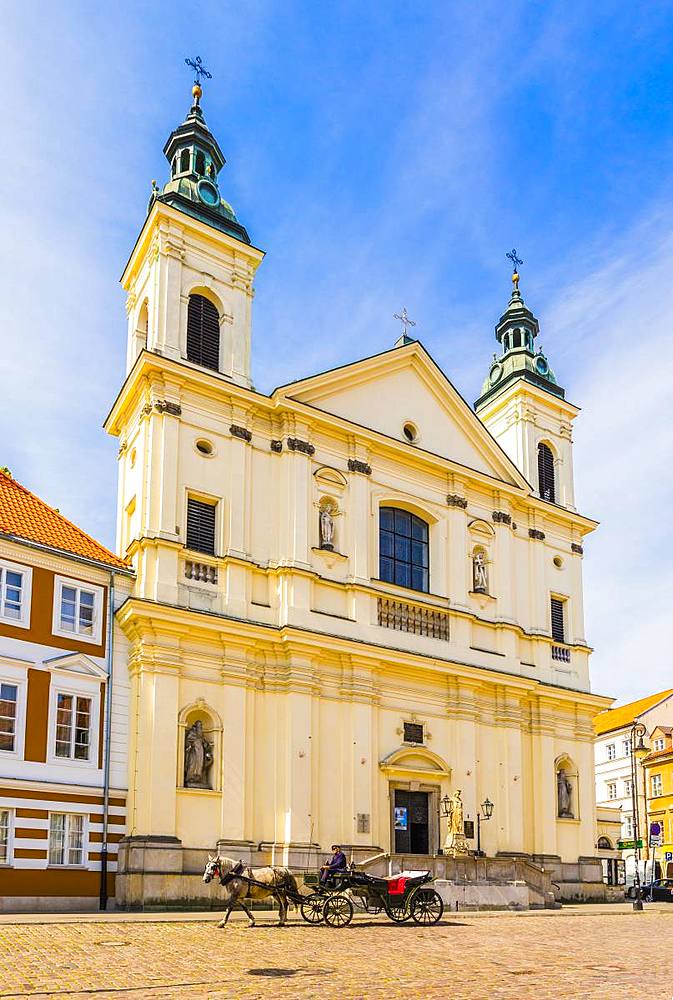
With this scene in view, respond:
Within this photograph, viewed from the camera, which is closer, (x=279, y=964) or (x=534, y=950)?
(x=279, y=964)

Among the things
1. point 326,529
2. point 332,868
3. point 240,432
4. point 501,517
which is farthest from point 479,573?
point 332,868

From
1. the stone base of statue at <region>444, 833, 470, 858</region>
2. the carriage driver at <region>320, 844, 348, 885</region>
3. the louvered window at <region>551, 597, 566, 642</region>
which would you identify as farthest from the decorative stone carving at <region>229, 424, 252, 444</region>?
the louvered window at <region>551, 597, 566, 642</region>

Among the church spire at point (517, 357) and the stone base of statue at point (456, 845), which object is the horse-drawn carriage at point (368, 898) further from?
the church spire at point (517, 357)

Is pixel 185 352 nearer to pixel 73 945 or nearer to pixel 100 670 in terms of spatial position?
pixel 100 670

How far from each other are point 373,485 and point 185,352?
7086 mm

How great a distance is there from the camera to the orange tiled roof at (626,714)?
221ft

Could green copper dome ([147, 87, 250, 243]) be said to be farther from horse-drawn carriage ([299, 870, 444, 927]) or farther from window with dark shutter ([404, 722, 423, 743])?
horse-drawn carriage ([299, 870, 444, 927])

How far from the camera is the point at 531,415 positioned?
41.0m

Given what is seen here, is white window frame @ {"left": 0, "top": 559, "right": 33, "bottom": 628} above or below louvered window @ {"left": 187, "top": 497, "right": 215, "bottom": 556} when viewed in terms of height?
below

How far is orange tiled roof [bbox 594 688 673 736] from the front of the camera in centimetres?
6750

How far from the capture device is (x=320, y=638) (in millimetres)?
30375

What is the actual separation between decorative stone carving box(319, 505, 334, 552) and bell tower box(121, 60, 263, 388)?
4398mm

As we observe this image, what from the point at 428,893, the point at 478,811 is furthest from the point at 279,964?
the point at 478,811

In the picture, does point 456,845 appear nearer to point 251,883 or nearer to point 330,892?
point 330,892
